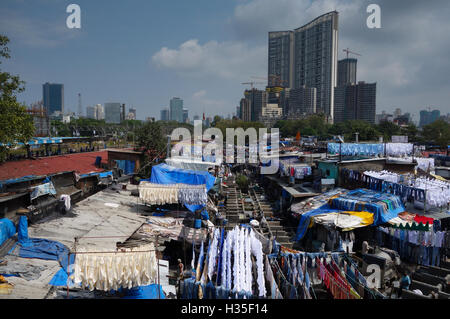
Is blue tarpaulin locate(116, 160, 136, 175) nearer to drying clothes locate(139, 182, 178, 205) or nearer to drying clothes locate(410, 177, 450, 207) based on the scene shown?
drying clothes locate(139, 182, 178, 205)

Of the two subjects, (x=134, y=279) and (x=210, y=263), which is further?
(x=210, y=263)

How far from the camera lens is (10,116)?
442 inches

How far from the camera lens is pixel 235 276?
655 centimetres

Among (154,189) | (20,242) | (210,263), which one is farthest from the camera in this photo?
(154,189)

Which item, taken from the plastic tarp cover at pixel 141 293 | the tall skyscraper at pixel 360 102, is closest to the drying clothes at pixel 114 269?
the plastic tarp cover at pixel 141 293

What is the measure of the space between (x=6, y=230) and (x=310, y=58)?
469 ft

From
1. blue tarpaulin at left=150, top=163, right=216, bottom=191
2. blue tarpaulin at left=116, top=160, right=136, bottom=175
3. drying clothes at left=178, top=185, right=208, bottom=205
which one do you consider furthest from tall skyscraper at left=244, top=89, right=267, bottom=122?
drying clothes at left=178, top=185, right=208, bottom=205

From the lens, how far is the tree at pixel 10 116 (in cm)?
1118

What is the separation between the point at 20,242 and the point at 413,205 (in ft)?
50.2

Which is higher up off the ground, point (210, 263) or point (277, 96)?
point (277, 96)

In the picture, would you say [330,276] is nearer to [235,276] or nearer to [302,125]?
[235,276]

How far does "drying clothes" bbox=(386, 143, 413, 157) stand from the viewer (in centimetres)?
2284

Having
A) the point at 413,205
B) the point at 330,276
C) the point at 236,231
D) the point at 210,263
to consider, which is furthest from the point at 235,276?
the point at 413,205

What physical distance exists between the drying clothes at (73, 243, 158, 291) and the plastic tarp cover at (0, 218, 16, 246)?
338cm
